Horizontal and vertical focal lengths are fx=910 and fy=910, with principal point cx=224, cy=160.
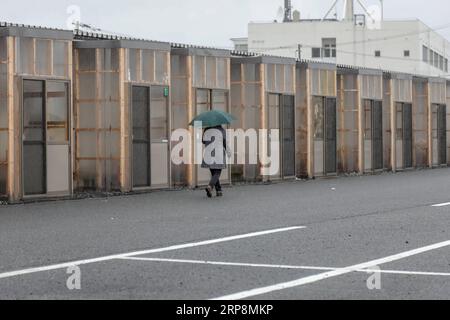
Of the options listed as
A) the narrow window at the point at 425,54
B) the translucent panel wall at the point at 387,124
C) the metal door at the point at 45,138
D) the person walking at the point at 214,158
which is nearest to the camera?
the metal door at the point at 45,138

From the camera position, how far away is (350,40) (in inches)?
3479

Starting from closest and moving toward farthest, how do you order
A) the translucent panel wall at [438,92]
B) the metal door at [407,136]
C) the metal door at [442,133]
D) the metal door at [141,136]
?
the metal door at [141,136]
the metal door at [407,136]
the translucent panel wall at [438,92]
the metal door at [442,133]

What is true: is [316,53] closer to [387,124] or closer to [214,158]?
[387,124]

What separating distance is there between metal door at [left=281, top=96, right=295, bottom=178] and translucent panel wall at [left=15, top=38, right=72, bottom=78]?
9171 mm

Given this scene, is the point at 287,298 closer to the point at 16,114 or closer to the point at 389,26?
the point at 16,114

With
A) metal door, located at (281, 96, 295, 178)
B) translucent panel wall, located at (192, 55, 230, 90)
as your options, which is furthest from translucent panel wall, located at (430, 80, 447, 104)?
translucent panel wall, located at (192, 55, 230, 90)

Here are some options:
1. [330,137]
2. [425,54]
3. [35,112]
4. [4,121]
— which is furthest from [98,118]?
[425,54]

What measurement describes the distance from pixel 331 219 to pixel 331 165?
16725mm

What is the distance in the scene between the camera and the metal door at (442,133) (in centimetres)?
3988

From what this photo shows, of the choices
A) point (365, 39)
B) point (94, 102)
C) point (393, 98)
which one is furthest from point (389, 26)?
point (94, 102)

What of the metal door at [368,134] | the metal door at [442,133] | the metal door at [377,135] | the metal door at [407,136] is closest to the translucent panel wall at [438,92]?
the metal door at [442,133]

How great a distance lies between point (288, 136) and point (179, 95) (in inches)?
216

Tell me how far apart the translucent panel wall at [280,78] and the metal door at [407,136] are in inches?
386

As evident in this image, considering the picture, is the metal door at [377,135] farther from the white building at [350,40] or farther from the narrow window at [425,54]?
the narrow window at [425,54]
